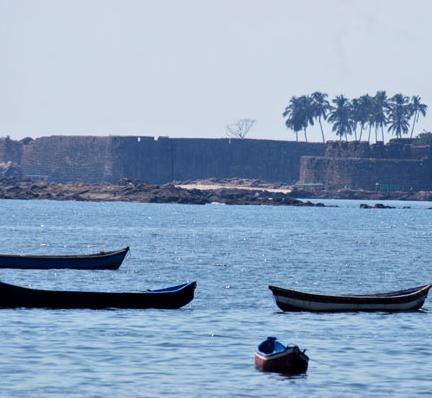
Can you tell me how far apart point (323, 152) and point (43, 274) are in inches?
5478

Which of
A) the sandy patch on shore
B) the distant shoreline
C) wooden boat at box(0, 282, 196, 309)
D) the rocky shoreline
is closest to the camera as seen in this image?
wooden boat at box(0, 282, 196, 309)

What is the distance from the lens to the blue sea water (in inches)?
1196

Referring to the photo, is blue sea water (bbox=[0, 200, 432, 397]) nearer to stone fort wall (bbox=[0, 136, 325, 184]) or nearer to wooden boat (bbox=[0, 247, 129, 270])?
wooden boat (bbox=[0, 247, 129, 270])

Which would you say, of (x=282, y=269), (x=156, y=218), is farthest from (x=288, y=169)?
(x=282, y=269)

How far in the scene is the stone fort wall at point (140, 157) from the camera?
180875 mm

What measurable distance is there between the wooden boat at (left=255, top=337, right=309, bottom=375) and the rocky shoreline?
120887mm

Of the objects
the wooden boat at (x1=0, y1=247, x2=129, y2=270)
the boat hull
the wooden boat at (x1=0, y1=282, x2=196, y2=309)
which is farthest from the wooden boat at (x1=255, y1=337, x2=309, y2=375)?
the wooden boat at (x1=0, y1=247, x2=129, y2=270)

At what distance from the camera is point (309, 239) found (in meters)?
88.9

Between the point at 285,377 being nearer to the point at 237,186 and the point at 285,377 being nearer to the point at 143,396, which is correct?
the point at 143,396

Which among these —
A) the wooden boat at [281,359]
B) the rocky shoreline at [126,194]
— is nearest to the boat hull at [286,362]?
the wooden boat at [281,359]

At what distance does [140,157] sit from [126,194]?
2265cm

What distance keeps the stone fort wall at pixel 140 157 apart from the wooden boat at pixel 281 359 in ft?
490

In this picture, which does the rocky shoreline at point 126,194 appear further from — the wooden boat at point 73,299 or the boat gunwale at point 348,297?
the wooden boat at point 73,299

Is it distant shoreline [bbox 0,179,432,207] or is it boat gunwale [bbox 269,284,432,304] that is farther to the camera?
distant shoreline [bbox 0,179,432,207]
